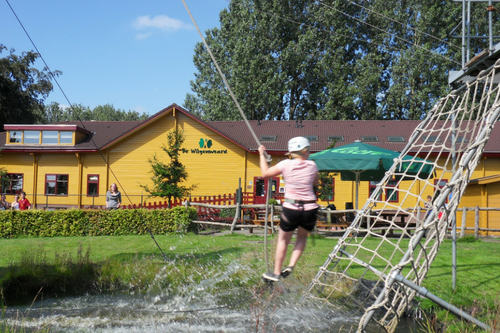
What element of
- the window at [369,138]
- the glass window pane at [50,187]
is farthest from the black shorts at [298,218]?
the glass window pane at [50,187]

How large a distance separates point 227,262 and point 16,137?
23.3 m

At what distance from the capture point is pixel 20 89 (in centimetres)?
4109

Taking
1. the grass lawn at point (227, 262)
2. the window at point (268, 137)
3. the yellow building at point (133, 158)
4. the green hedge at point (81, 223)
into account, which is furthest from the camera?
the window at point (268, 137)

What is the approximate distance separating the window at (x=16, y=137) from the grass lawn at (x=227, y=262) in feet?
55.2

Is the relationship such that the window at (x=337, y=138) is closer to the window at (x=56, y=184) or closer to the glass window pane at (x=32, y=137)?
the window at (x=56, y=184)

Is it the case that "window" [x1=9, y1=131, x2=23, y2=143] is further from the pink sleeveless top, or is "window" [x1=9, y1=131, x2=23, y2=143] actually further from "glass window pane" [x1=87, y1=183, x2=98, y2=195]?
the pink sleeveless top

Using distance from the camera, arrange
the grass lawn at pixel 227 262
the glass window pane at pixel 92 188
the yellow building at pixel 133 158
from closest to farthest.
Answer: the grass lawn at pixel 227 262, the yellow building at pixel 133 158, the glass window pane at pixel 92 188

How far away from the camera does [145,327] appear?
673cm

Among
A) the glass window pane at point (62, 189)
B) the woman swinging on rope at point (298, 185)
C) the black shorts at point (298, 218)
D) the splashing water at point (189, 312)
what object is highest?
the woman swinging on rope at point (298, 185)

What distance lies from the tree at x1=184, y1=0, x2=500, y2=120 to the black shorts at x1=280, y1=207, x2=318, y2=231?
104ft

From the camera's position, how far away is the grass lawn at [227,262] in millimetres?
7578

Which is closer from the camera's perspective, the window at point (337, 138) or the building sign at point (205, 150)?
the building sign at point (205, 150)

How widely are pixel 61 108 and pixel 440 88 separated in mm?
89320

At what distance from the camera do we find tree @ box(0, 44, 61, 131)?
39156 millimetres
